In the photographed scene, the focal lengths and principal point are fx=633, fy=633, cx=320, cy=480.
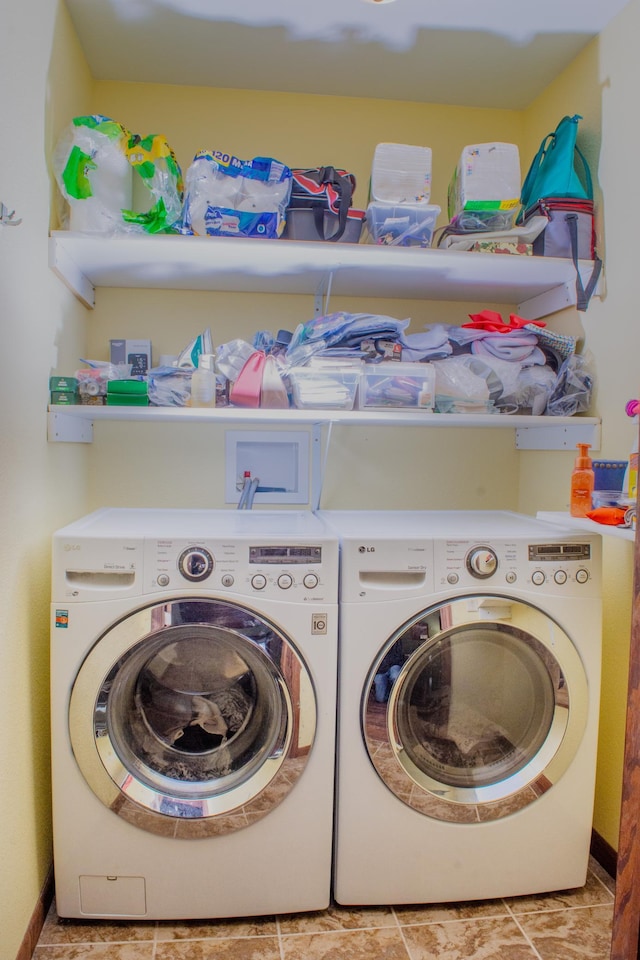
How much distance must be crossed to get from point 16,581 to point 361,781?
96 cm

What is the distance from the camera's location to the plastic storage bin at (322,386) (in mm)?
1822

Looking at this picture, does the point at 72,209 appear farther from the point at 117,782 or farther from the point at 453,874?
the point at 453,874

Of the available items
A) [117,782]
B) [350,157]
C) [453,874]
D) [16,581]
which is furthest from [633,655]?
[350,157]

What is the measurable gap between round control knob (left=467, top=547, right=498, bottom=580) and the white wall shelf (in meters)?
0.87

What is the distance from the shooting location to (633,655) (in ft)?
3.47

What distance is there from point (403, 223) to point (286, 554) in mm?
1031

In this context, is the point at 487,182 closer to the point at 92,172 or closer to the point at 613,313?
the point at 613,313

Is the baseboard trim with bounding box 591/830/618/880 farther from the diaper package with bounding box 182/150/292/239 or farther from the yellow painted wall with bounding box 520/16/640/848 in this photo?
the diaper package with bounding box 182/150/292/239

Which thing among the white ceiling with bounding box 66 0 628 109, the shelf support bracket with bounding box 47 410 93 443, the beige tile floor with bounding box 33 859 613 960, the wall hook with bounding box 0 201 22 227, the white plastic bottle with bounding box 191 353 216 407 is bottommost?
the beige tile floor with bounding box 33 859 613 960

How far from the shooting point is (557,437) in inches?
80.7

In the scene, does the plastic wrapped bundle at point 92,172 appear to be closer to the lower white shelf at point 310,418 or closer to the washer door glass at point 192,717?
the lower white shelf at point 310,418

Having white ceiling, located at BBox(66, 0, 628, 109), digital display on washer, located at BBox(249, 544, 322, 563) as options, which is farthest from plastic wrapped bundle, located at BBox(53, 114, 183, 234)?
digital display on washer, located at BBox(249, 544, 322, 563)

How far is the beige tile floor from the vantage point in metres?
1.49

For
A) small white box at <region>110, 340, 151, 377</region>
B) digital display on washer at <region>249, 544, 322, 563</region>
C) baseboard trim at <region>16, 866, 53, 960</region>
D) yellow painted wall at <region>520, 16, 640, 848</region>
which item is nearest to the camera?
baseboard trim at <region>16, 866, 53, 960</region>
